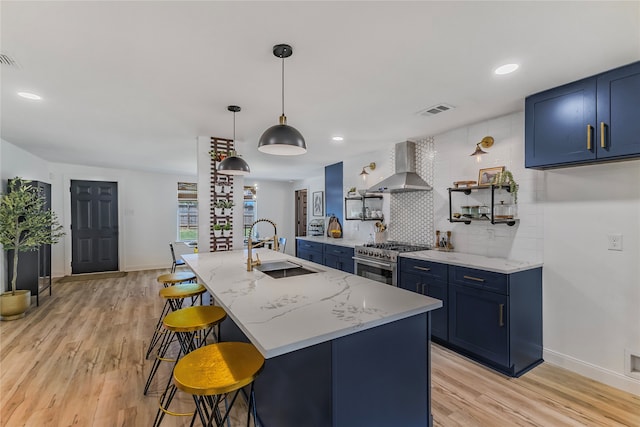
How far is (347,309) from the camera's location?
1.46m

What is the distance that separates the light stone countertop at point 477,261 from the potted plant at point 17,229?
16.0ft

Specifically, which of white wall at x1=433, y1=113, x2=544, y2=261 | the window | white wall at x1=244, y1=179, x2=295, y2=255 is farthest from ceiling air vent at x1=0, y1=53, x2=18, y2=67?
white wall at x1=244, y1=179, x2=295, y2=255

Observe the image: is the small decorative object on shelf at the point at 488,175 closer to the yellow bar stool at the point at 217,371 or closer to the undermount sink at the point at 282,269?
the undermount sink at the point at 282,269

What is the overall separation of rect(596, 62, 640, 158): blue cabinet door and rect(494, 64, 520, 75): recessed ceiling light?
68 cm

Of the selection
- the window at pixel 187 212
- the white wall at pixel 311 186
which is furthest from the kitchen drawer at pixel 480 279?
the window at pixel 187 212

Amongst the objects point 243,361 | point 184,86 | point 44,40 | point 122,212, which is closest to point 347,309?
point 243,361

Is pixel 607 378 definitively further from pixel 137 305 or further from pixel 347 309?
pixel 137 305

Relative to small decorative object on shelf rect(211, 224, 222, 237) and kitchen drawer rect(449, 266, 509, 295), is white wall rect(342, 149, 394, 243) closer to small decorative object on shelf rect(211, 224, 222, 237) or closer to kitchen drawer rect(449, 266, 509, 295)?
kitchen drawer rect(449, 266, 509, 295)

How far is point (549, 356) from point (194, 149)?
199 inches

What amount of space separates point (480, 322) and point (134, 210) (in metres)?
7.26

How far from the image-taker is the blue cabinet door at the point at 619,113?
1.99 meters

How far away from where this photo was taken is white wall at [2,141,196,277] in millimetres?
6074

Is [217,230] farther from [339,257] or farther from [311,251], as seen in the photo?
[311,251]

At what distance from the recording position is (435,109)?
285 cm
